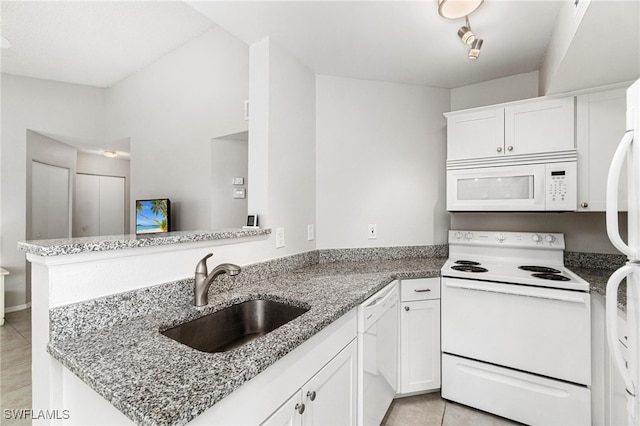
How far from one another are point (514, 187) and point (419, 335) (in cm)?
124

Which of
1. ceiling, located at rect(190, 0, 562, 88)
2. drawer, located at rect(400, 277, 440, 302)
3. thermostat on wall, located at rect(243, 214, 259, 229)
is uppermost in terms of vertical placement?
ceiling, located at rect(190, 0, 562, 88)

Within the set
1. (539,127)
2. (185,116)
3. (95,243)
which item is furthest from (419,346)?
(185,116)

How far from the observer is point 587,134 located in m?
1.85

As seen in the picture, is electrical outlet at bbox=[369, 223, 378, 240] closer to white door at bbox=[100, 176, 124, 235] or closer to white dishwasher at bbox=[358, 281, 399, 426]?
white dishwasher at bbox=[358, 281, 399, 426]

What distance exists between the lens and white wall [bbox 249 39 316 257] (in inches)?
71.0

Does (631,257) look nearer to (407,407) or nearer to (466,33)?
(466,33)

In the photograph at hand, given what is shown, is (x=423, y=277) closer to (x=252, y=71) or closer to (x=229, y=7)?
(x=252, y=71)

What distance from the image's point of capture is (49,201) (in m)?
4.68

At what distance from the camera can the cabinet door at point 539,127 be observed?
189cm

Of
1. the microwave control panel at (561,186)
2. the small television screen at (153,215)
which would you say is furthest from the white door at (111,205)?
the microwave control panel at (561,186)

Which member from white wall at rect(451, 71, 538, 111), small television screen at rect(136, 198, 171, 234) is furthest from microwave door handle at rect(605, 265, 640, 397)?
small television screen at rect(136, 198, 171, 234)

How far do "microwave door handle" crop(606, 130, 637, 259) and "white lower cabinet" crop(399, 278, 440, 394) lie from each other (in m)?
1.02

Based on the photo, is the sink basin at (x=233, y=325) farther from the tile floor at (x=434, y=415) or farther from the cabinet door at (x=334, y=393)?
the tile floor at (x=434, y=415)

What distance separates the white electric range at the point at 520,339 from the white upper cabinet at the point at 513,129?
0.68m
